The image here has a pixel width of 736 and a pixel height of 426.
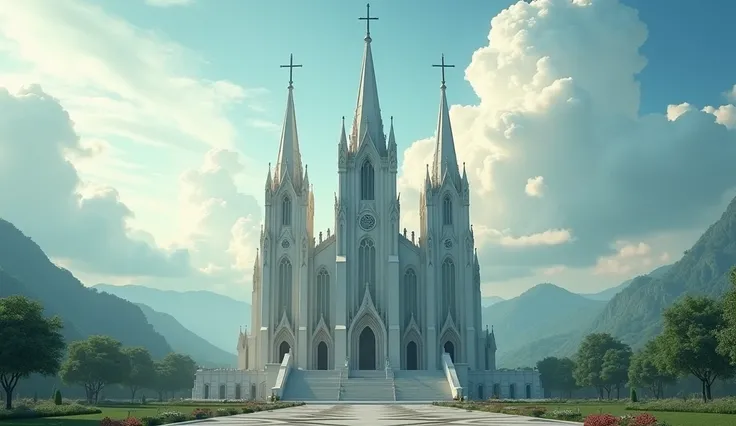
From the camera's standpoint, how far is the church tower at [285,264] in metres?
81.1

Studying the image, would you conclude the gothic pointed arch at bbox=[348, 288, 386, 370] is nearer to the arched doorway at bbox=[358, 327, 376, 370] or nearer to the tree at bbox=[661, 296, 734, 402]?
the arched doorway at bbox=[358, 327, 376, 370]

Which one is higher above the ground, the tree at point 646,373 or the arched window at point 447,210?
the arched window at point 447,210

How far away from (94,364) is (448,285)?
117 feet

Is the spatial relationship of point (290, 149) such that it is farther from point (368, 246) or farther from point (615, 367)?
point (615, 367)

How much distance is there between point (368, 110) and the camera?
86.9 meters

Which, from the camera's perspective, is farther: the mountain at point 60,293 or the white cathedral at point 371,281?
the mountain at point 60,293

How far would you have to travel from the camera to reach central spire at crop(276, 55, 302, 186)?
85.6m

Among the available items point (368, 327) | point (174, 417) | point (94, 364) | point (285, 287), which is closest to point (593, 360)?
point (368, 327)

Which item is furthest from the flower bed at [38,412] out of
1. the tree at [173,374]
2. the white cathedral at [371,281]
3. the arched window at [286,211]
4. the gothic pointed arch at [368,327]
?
the tree at [173,374]

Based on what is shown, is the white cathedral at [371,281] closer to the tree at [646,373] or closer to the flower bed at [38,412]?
the tree at [646,373]

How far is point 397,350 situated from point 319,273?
11.3 meters

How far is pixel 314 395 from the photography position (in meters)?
69.4

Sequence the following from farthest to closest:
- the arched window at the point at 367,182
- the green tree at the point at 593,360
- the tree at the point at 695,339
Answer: the green tree at the point at 593,360 → the arched window at the point at 367,182 → the tree at the point at 695,339

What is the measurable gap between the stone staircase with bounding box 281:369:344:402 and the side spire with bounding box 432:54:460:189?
2416 centimetres
